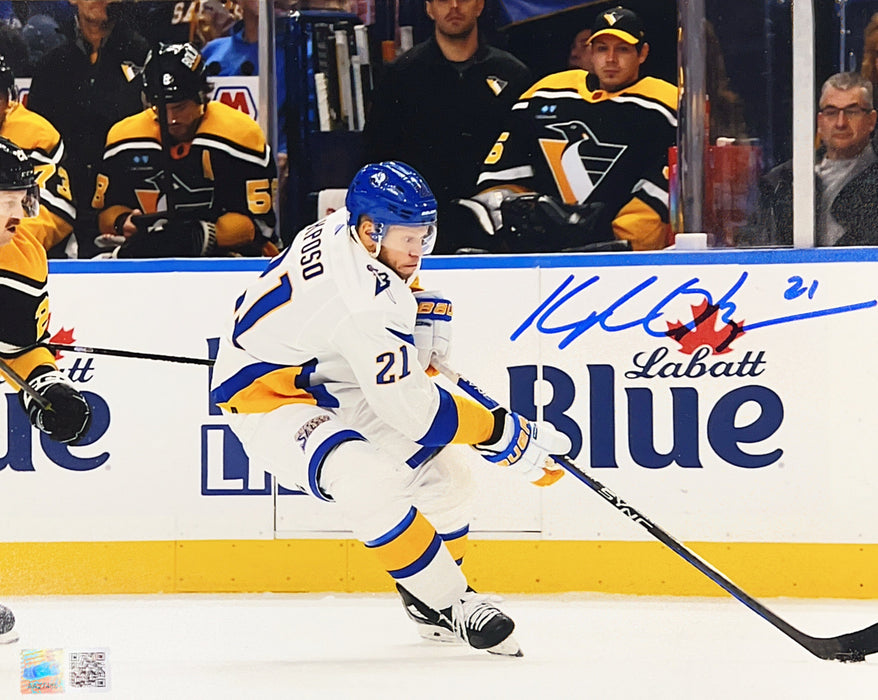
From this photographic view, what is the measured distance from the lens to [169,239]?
4.23 m

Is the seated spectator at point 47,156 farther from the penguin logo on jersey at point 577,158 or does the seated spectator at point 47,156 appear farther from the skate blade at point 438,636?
the skate blade at point 438,636

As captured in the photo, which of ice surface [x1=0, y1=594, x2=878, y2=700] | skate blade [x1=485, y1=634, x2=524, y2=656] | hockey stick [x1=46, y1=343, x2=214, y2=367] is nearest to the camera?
ice surface [x1=0, y1=594, x2=878, y2=700]

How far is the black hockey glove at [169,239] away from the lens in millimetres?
4211

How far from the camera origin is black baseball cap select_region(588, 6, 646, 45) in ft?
14.0

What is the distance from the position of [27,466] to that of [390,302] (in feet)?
5.08

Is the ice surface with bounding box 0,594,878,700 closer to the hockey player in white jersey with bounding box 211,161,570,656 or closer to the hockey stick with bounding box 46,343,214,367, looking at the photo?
the hockey player in white jersey with bounding box 211,161,570,656

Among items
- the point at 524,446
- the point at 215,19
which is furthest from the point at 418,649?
the point at 215,19

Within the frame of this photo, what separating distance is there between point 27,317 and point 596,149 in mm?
1810

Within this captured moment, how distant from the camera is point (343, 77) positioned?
14.6ft

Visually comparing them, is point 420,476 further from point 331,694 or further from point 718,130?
point 718,130

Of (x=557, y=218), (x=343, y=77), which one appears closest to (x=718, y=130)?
(x=557, y=218)

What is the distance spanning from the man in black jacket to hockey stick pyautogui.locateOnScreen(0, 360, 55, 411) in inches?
53.3

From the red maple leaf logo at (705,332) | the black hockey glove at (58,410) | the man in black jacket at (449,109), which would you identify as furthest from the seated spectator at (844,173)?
the black hockey glove at (58,410)

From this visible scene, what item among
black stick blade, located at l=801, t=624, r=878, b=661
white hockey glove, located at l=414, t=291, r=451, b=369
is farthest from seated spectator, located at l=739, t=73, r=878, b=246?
black stick blade, located at l=801, t=624, r=878, b=661
